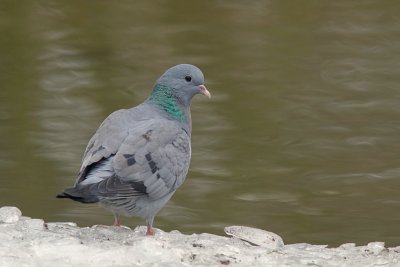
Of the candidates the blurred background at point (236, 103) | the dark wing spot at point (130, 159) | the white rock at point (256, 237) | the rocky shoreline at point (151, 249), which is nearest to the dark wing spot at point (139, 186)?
the dark wing spot at point (130, 159)

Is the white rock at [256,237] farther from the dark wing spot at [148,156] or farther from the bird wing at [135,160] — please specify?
the dark wing spot at [148,156]

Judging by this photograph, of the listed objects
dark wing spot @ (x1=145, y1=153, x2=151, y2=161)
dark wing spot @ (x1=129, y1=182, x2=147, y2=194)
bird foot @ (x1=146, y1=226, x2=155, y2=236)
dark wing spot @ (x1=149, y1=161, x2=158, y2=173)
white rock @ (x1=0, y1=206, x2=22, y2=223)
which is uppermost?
dark wing spot @ (x1=145, y1=153, x2=151, y2=161)

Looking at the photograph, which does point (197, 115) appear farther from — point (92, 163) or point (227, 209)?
point (92, 163)

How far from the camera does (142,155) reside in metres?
6.86

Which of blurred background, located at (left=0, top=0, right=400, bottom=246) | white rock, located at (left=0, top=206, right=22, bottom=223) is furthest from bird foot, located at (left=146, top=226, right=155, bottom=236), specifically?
blurred background, located at (left=0, top=0, right=400, bottom=246)

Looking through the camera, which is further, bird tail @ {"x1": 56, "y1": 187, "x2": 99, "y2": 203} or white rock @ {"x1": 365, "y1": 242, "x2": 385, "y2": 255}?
white rock @ {"x1": 365, "y1": 242, "x2": 385, "y2": 255}

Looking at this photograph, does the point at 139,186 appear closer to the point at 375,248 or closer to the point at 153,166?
the point at 153,166

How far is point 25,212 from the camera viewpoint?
8742 mm

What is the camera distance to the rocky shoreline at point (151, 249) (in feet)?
20.7

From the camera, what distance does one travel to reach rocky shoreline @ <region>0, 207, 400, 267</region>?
6.31m

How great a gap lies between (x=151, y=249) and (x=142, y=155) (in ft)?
2.15

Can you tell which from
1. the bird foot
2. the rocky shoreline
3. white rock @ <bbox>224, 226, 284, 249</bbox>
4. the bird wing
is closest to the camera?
the rocky shoreline

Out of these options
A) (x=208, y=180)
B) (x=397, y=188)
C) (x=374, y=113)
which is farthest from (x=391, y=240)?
(x=374, y=113)

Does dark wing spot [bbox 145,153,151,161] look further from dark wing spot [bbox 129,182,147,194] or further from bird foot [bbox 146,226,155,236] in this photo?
bird foot [bbox 146,226,155,236]
